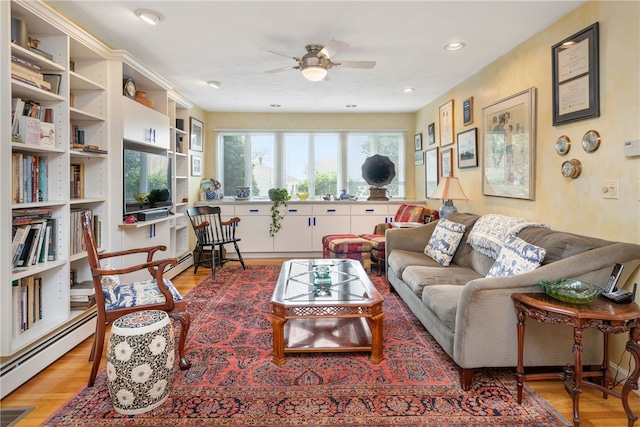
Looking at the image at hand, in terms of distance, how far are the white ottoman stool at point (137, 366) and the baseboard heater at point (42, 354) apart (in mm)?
651

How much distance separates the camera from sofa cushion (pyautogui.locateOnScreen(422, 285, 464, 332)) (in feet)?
7.00

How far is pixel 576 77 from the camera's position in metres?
2.42

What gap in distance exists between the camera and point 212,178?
605 centimetres

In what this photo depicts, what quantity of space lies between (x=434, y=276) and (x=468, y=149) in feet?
6.07

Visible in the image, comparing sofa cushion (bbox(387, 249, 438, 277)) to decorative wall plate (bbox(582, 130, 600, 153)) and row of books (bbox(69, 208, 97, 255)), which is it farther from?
row of books (bbox(69, 208, 97, 255))

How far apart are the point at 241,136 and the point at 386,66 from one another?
3.17m

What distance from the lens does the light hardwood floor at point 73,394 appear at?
179 centimetres

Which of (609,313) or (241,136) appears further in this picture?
(241,136)

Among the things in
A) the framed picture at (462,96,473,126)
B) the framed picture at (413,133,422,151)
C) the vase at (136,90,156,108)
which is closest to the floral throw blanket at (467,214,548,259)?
the framed picture at (462,96,473,126)

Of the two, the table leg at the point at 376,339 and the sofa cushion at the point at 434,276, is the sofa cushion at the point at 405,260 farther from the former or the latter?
the table leg at the point at 376,339

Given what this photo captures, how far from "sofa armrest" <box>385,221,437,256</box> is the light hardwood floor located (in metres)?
1.91

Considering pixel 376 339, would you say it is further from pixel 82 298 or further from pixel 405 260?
pixel 82 298

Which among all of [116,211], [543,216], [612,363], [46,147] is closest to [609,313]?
[612,363]

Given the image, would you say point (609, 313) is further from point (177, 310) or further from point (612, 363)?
point (177, 310)
